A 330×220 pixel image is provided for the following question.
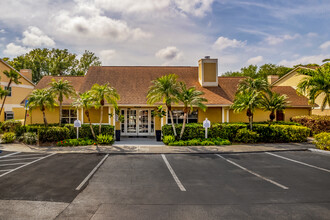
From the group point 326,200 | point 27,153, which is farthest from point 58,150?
point 326,200

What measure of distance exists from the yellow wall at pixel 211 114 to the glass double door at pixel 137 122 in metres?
4.51

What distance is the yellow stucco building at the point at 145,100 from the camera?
1878 centimetres

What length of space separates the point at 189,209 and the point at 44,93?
14561 mm

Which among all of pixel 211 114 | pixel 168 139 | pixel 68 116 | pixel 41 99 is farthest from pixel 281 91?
pixel 41 99

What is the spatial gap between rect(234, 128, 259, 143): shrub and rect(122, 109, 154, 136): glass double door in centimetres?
751

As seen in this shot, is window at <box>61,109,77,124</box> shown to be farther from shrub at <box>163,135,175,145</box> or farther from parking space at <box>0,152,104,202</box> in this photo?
shrub at <box>163,135,175,145</box>

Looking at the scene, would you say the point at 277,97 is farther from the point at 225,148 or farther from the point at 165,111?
the point at 165,111

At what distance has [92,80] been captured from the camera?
21031mm

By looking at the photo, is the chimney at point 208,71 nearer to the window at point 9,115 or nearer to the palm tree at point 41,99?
the palm tree at point 41,99

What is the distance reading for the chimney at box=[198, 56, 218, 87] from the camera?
21406 mm

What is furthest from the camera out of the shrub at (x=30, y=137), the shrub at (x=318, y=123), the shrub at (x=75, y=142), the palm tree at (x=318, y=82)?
the shrub at (x=318, y=123)

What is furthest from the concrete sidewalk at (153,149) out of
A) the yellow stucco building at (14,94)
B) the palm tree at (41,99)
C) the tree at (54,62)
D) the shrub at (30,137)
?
the tree at (54,62)

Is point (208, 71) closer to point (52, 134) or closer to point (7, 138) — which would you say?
point (52, 134)

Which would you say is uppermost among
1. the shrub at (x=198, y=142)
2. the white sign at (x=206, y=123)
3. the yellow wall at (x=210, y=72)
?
the yellow wall at (x=210, y=72)
